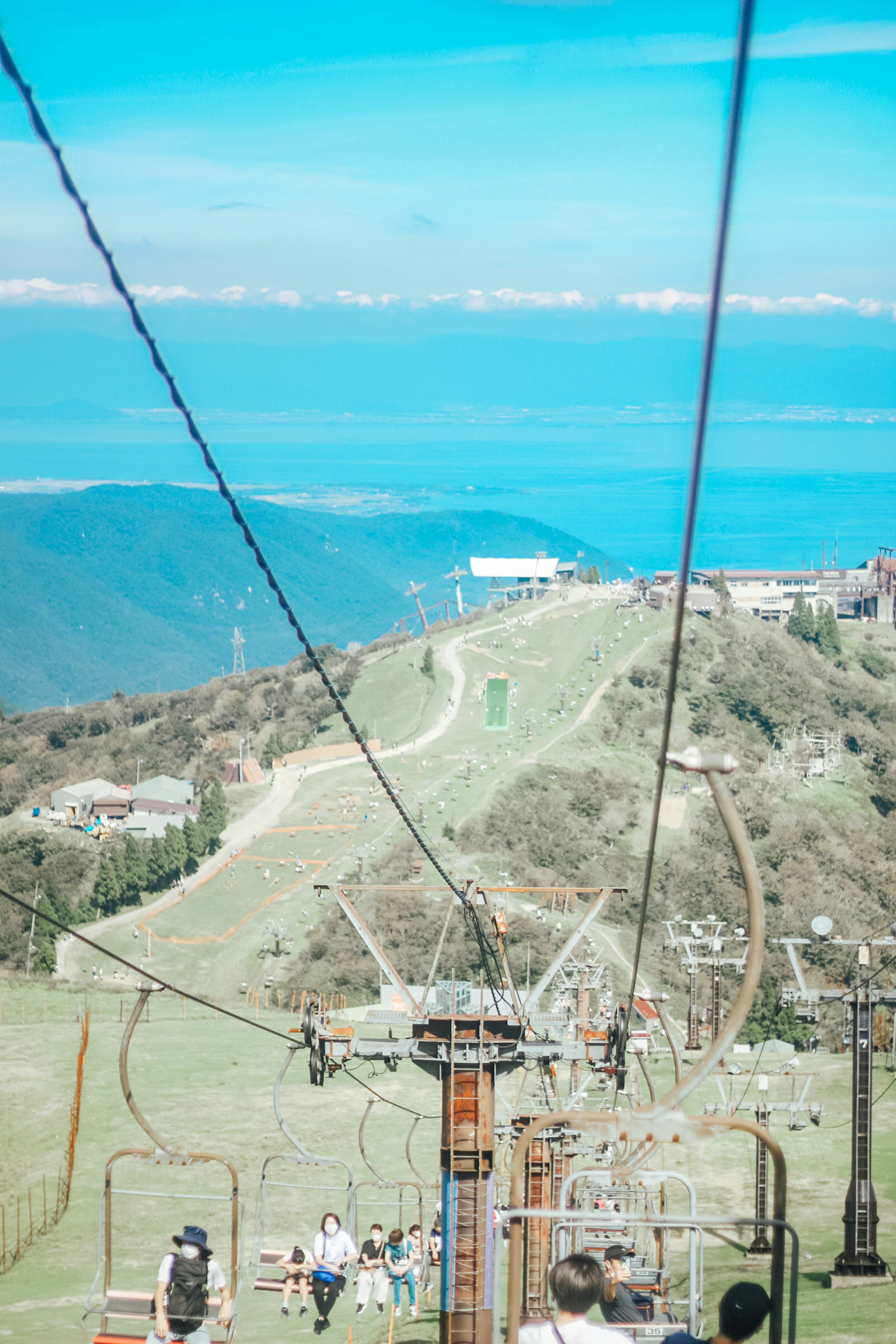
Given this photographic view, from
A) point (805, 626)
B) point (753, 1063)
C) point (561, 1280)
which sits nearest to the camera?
point (561, 1280)

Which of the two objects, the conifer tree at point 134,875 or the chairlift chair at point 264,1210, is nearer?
the chairlift chair at point 264,1210

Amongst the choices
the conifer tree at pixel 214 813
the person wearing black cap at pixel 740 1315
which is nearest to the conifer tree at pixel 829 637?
the conifer tree at pixel 214 813

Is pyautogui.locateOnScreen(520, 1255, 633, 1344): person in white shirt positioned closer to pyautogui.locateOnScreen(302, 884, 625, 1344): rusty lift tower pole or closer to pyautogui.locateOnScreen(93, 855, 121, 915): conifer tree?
pyautogui.locateOnScreen(302, 884, 625, 1344): rusty lift tower pole

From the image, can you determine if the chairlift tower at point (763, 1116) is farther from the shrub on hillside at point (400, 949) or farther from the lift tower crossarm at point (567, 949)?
the shrub on hillside at point (400, 949)

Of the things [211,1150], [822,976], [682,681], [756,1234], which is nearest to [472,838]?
[822,976]

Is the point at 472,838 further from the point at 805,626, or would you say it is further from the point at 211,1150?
the point at 805,626

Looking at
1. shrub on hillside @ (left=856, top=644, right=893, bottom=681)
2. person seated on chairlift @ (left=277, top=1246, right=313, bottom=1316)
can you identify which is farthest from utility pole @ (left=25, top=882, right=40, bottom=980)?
Answer: shrub on hillside @ (left=856, top=644, right=893, bottom=681)
